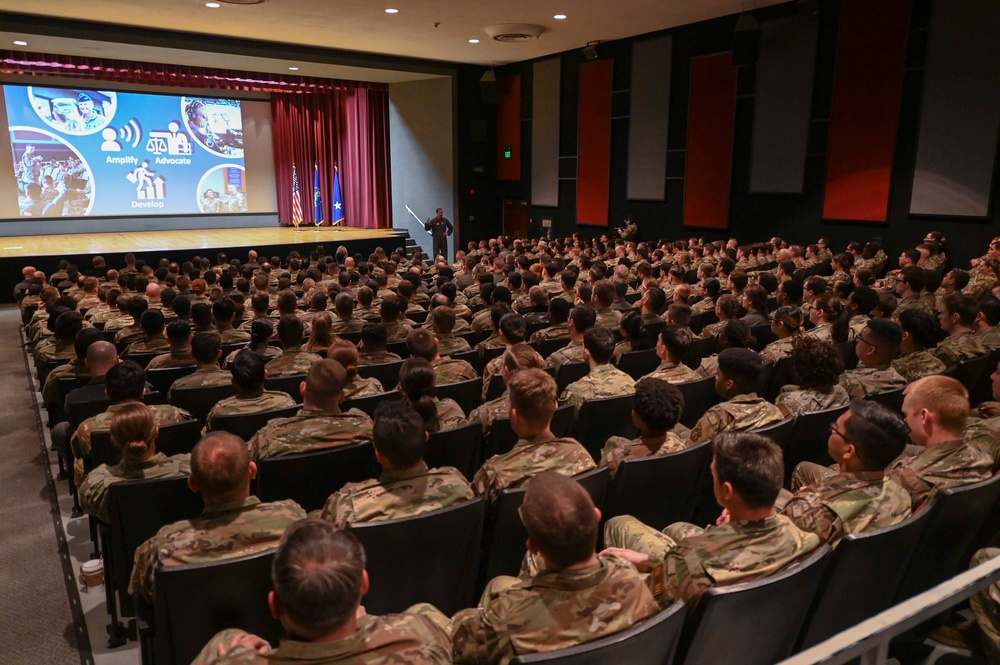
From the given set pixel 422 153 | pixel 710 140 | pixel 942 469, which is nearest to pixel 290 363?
pixel 942 469

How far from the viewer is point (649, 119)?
46.0ft

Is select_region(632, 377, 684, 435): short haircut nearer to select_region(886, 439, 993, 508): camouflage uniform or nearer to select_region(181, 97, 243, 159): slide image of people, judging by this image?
select_region(886, 439, 993, 508): camouflage uniform

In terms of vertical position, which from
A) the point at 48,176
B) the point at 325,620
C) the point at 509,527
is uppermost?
the point at 48,176

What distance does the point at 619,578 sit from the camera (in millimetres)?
1677

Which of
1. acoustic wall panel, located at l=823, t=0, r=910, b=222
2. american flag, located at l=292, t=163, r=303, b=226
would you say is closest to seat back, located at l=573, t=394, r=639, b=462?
acoustic wall panel, located at l=823, t=0, r=910, b=222

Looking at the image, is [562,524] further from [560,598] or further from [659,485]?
[659,485]

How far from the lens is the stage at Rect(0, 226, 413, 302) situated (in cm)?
1234

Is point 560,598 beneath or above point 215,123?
beneath

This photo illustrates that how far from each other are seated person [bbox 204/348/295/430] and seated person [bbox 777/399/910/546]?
2624mm

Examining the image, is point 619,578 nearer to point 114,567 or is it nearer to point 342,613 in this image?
point 342,613

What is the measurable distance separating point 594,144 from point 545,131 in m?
1.68

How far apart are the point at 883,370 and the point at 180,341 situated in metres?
4.64

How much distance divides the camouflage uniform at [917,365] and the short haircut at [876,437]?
7.71 feet

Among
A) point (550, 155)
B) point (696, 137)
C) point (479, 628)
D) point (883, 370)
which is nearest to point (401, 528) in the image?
point (479, 628)
